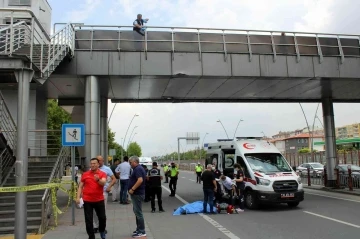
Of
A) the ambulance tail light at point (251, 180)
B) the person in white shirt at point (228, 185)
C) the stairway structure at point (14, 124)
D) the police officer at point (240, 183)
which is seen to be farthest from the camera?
the police officer at point (240, 183)

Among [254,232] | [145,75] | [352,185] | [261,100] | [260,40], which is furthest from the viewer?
[261,100]

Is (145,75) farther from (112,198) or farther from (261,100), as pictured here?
(261,100)

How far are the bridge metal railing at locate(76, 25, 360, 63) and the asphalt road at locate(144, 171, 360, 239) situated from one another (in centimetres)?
694

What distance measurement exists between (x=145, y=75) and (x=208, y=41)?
3311 mm

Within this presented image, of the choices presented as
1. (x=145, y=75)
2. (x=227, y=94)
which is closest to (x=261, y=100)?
(x=227, y=94)

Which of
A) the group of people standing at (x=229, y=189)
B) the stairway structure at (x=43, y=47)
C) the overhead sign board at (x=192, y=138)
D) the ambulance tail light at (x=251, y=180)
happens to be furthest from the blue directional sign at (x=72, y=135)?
the overhead sign board at (x=192, y=138)

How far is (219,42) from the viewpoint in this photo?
652 inches

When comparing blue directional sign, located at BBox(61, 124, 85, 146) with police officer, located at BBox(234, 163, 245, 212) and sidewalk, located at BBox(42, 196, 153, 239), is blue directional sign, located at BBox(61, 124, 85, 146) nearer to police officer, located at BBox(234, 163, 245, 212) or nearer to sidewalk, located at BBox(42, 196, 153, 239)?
sidewalk, located at BBox(42, 196, 153, 239)

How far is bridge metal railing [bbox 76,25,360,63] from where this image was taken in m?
15.9

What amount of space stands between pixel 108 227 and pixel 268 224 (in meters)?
4.48

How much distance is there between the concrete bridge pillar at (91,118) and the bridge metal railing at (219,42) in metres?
1.53

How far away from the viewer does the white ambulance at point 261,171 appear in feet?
42.9

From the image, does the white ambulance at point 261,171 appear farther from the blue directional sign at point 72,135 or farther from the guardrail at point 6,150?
the guardrail at point 6,150

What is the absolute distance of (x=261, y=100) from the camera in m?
23.4
